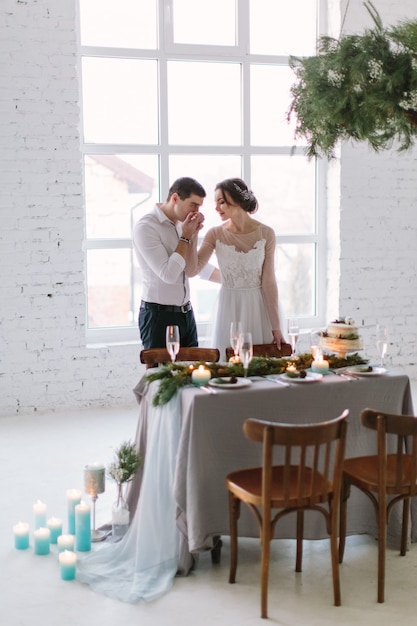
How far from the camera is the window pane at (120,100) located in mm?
6207

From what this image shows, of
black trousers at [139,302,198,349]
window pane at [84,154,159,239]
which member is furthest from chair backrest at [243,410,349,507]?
window pane at [84,154,159,239]

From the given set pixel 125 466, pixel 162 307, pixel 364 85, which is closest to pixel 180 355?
pixel 162 307

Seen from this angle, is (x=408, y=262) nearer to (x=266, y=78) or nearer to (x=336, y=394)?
(x=266, y=78)

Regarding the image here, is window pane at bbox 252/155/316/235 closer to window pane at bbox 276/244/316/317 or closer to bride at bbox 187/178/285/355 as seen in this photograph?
window pane at bbox 276/244/316/317

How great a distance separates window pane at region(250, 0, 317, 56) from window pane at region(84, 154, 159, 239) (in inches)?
53.5

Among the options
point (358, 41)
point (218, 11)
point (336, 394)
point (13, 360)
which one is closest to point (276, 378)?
point (336, 394)

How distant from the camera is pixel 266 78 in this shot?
6.69 m

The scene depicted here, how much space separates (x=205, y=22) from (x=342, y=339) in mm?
3663

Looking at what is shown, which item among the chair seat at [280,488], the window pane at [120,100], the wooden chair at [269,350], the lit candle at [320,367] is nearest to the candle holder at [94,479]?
the chair seat at [280,488]

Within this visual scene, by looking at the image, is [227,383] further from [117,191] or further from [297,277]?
[297,277]

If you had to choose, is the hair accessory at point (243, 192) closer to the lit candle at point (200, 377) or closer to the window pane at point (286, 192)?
the lit candle at point (200, 377)

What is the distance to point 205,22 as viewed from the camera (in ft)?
21.1

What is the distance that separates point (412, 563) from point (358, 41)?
210cm

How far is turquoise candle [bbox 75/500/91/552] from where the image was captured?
3.46 m
